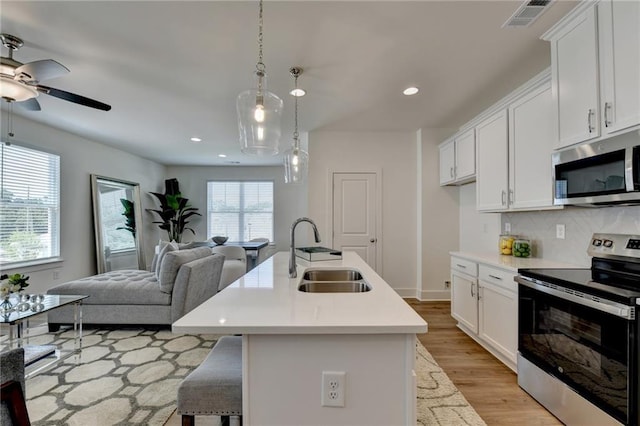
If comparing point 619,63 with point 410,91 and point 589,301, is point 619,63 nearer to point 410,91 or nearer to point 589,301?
point 589,301

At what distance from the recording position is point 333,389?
1.12 m

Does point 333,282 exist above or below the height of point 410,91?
below

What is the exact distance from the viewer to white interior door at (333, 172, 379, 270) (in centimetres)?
463

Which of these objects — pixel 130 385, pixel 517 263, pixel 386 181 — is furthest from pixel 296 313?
pixel 386 181

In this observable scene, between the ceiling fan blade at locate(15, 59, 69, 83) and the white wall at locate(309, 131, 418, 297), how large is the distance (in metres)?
3.06

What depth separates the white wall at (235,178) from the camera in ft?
24.5

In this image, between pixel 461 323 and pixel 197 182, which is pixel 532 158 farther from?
pixel 197 182

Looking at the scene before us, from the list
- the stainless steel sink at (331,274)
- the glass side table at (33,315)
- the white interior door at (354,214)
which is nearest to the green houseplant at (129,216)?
the glass side table at (33,315)

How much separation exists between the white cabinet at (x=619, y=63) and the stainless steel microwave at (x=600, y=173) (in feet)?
0.37

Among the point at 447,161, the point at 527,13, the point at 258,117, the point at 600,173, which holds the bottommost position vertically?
the point at 600,173

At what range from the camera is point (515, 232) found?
315 centimetres

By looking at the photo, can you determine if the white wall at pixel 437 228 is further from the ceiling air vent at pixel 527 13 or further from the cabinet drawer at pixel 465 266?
the ceiling air vent at pixel 527 13

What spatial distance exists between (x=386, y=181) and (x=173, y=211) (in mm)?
5039

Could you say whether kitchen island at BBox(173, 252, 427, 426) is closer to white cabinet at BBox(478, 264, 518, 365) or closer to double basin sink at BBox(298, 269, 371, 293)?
double basin sink at BBox(298, 269, 371, 293)
